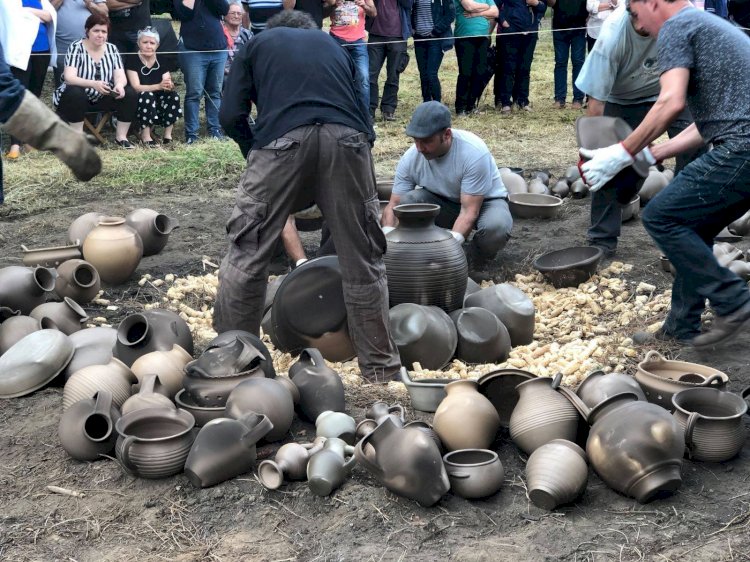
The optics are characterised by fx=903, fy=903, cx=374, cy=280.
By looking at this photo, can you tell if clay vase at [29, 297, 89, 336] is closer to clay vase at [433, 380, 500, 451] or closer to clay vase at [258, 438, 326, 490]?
clay vase at [258, 438, 326, 490]

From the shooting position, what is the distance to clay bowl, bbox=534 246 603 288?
654cm

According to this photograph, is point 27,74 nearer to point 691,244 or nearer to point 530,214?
point 530,214

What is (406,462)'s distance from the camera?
344 cm

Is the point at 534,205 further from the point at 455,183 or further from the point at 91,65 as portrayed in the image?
the point at 91,65

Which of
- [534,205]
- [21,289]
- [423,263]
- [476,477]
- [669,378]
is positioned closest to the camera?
[476,477]

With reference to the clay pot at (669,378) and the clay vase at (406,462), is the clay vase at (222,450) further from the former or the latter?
the clay pot at (669,378)

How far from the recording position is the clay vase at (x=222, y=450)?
3.64 metres

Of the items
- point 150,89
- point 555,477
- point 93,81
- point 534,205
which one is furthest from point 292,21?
point 150,89

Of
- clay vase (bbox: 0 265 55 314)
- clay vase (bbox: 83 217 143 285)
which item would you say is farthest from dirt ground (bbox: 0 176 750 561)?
clay vase (bbox: 83 217 143 285)

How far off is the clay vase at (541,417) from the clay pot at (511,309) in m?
1.76

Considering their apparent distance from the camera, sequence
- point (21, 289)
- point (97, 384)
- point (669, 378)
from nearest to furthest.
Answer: point (97, 384), point (669, 378), point (21, 289)

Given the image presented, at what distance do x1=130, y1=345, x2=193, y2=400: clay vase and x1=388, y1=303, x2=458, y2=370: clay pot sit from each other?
1.34 metres

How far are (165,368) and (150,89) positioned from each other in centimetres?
747

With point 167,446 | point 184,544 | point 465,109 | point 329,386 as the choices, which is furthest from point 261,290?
point 465,109
